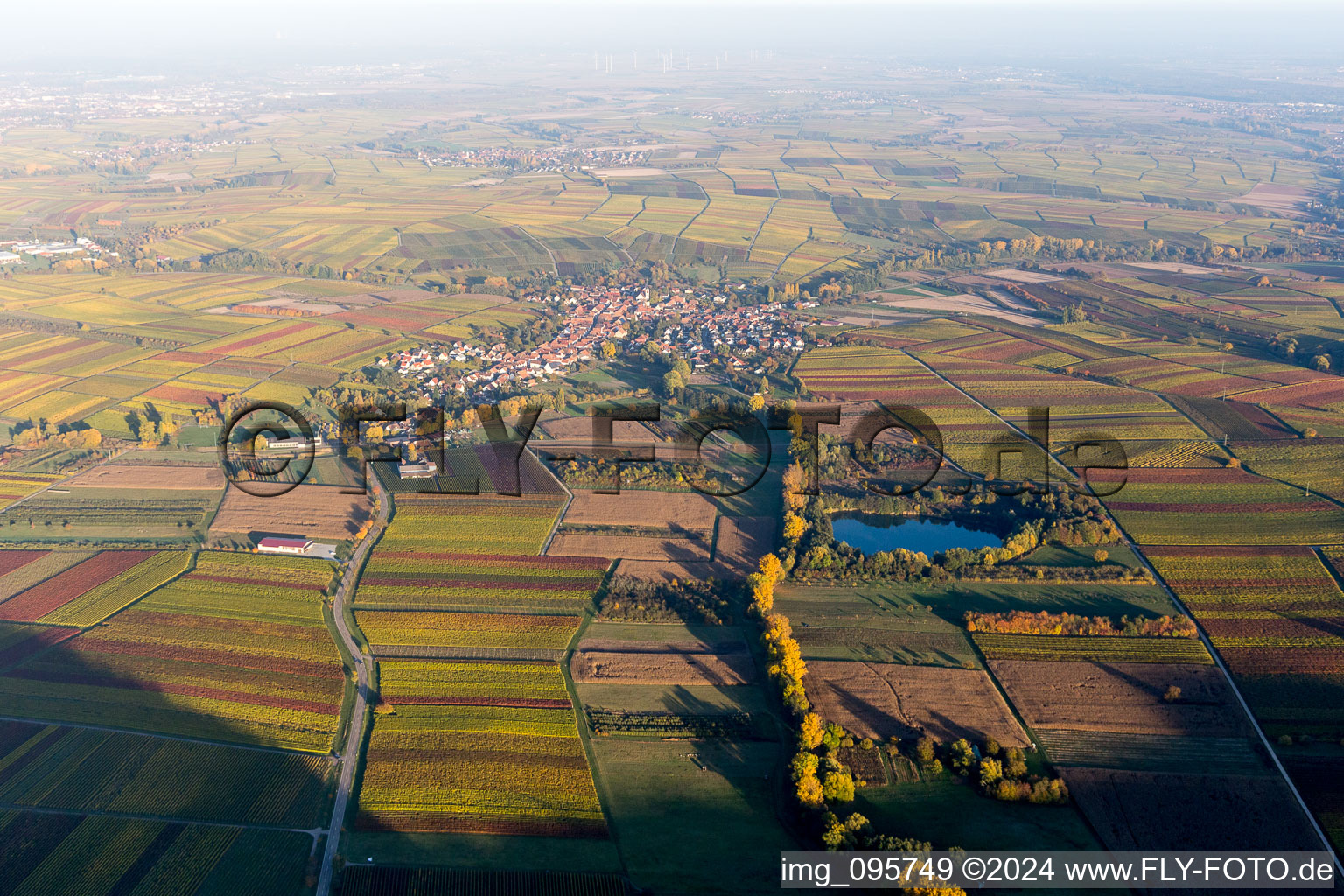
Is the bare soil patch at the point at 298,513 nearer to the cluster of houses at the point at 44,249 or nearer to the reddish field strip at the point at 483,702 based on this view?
the reddish field strip at the point at 483,702

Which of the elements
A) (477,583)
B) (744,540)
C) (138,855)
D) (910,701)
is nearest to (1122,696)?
(910,701)

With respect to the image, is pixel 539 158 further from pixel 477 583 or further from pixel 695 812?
pixel 695 812

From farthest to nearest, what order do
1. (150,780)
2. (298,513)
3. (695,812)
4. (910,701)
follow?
(298,513)
(910,701)
(150,780)
(695,812)

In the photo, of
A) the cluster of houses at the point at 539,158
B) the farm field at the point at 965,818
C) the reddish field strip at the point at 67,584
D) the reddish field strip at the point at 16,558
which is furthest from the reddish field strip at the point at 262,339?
the cluster of houses at the point at 539,158

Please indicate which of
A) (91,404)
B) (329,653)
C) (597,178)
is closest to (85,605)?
(329,653)

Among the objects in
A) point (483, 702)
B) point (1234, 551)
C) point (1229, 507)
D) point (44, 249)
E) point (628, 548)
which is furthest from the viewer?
point (44, 249)
